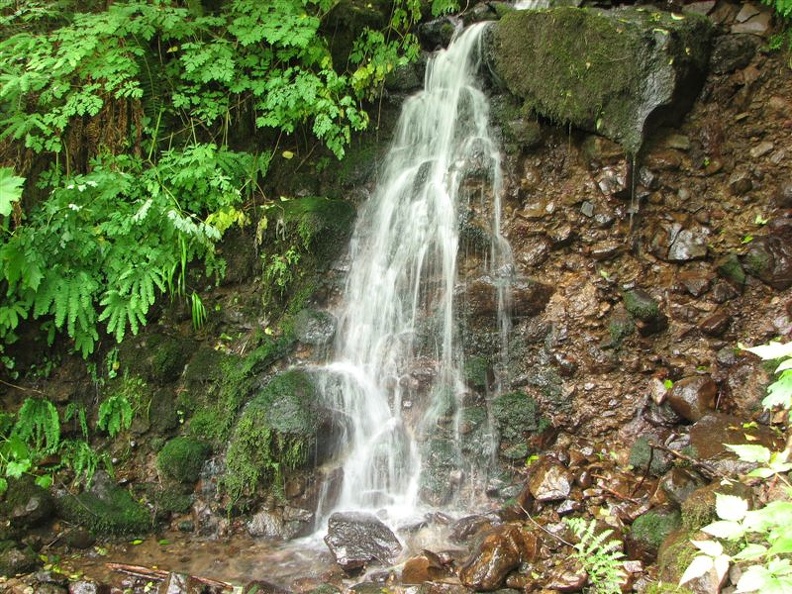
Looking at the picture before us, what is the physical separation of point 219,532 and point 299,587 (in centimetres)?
126

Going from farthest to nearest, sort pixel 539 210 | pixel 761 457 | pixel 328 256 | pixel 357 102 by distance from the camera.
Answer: pixel 357 102
pixel 328 256
pixel 539 210
pixel 761 457

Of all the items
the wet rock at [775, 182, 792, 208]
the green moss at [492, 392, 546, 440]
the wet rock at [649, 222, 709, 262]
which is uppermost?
the wet rock at [775, 182, 792, 208]

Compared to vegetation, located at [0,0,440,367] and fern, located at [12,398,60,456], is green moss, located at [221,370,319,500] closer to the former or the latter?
vegetation, located at [0,0,440,367]

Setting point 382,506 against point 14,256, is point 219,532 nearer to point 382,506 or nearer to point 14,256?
point 382,506

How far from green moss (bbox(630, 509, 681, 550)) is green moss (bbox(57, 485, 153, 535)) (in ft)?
14.5

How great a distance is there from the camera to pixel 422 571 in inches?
183

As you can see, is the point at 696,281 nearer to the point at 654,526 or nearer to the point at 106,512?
the point at 654,526

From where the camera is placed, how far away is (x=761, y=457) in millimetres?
2150

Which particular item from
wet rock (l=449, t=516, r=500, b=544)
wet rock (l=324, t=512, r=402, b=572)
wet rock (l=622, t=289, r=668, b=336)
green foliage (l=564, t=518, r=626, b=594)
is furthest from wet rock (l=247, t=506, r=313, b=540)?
wet rock (l=622, t=289, r=668, b=336)

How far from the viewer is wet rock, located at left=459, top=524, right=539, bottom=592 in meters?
4.38

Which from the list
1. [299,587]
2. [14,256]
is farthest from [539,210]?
[14,256]

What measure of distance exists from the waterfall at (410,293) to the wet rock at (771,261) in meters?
2.29

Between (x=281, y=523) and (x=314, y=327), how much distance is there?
2051mm

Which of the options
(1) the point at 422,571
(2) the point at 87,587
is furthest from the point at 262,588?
(2) the point at 87,587
